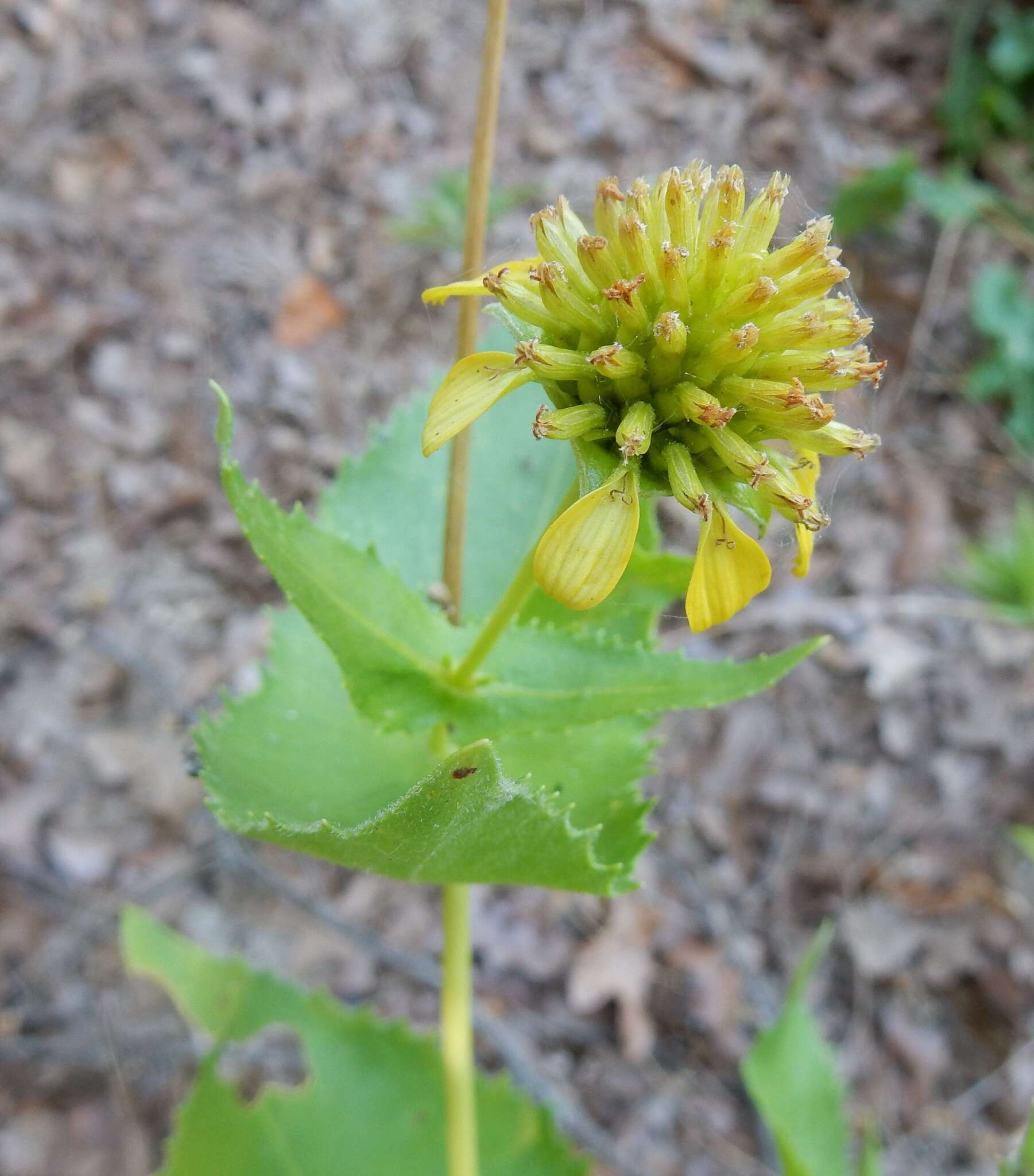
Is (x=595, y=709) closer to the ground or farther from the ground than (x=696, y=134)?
closer to the ground

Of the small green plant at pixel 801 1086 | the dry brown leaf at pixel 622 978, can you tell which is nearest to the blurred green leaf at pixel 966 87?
the dry brown leaf at pixel 622 978

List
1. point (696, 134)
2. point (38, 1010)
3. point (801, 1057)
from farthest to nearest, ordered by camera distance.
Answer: point (696, 134) → point (38, 1010) → point (801, 1057)

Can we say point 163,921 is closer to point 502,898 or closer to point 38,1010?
point 38,1010

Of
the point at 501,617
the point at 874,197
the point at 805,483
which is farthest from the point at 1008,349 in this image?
the point at 501,617

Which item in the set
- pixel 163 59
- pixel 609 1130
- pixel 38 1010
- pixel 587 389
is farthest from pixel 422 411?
pixel 163 59

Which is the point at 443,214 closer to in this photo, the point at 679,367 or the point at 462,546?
the point at 462,546

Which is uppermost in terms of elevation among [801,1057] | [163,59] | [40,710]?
[163,59]

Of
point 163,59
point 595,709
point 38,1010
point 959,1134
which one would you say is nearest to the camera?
point 595,709

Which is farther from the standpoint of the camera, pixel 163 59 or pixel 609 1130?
pixel 163 59

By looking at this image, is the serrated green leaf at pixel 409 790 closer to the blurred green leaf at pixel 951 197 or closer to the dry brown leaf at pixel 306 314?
the dry brown leaf at pixel 306 314
